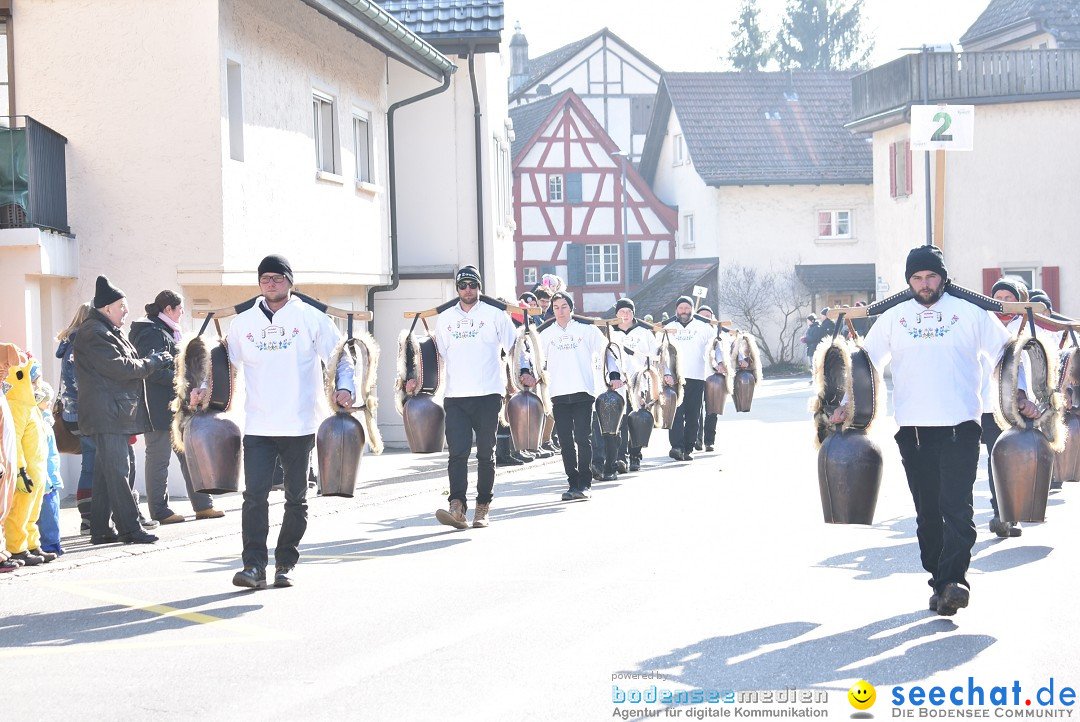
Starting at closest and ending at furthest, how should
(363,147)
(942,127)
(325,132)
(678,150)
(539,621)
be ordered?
(539,621)
(942,127)
(325,132)
(363,147)
(678,150)

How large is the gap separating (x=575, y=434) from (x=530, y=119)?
4584cm

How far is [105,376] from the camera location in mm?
11219

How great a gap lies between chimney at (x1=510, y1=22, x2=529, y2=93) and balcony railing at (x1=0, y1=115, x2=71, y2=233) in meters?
67.9

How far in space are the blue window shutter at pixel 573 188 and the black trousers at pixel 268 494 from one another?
49639mm

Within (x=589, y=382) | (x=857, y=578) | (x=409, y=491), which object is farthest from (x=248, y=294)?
(x=857, y=578)

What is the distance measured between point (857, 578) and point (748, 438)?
42.2 ft

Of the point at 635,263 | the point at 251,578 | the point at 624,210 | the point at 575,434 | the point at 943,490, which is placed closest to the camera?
the point at 943,490

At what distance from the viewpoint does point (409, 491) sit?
15.3m

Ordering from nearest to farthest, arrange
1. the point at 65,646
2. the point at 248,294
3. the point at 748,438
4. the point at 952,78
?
1. the point at 65,646
2. the point at 248,294
3. the point at 748,438
4. the point at 952,78

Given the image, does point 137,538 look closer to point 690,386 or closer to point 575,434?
point 575,434

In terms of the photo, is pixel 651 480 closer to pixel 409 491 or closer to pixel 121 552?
pixel 409 491

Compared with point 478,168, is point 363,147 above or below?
above

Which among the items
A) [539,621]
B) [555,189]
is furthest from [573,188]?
[539,621]

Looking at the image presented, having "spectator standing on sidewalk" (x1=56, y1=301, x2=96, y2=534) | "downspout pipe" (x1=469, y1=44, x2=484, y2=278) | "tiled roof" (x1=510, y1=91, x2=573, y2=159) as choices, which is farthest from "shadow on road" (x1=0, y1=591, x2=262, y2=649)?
"tiled roof" (x1=510, y1=91, x2=573, y2=159)
